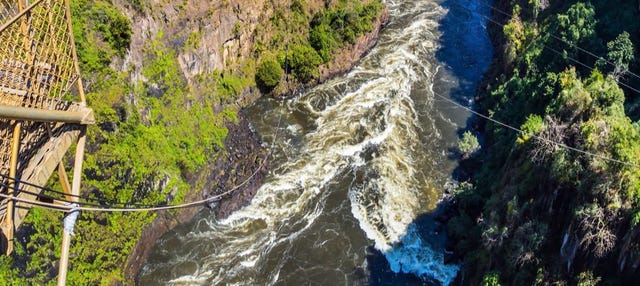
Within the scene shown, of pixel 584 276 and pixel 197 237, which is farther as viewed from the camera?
pixel 197 237

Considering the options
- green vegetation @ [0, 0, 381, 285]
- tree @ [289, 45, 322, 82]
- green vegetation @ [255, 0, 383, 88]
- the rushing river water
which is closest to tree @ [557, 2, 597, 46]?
the rushing river water

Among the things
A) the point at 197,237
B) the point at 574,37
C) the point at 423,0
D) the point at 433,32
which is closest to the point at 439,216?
the point at 197,237

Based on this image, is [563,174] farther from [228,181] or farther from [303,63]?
[303,63]

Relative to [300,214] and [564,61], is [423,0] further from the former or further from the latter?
[300,214]

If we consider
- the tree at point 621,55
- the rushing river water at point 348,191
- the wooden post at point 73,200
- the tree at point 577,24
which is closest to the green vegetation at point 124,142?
→ the rushing river water at point 348,191

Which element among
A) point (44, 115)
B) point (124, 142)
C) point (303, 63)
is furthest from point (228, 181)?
point (44, 115)

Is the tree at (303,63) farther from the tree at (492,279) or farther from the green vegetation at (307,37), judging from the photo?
the tree at (492,279)
